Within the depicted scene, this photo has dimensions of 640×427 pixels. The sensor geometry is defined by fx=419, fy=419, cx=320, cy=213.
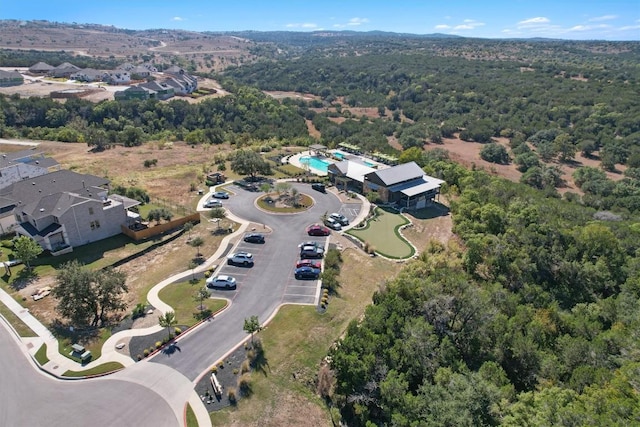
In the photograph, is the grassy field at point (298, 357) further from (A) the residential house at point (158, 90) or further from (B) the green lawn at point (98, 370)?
(A) the residential house at point (158, 90)

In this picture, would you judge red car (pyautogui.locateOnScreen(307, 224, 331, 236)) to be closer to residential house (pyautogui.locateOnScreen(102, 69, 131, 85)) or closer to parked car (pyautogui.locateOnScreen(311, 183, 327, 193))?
parked car (pyautogui.locateOnScreen(311, 183, 327, 193))

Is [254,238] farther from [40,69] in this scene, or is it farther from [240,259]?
[40,69]

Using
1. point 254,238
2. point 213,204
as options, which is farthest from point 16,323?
point 213,204

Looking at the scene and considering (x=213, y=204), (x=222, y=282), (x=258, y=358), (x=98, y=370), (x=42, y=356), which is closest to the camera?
(x=98, y=370)

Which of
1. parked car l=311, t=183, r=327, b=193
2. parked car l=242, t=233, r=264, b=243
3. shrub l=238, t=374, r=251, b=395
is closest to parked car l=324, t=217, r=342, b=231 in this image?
parked car l=242, t=233, r=264, b=243

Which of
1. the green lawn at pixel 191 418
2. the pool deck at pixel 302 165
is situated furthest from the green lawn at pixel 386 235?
the green lawn at pixel 191 418

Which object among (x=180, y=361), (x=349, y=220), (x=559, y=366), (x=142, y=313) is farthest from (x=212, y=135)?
(x=559, y=366)

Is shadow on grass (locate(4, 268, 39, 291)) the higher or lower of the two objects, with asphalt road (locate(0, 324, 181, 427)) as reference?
lower
